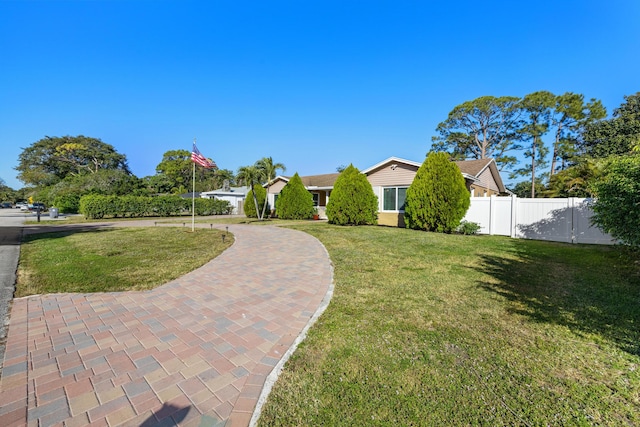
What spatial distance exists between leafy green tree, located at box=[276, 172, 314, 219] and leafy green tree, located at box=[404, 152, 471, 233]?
8.92 metres

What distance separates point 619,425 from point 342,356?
6.62ft

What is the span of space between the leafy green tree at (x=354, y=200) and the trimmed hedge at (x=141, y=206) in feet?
59.4

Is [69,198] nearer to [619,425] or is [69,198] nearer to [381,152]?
[381,152]

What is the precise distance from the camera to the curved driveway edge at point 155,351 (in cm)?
203

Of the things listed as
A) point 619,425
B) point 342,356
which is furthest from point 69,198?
point 619,425

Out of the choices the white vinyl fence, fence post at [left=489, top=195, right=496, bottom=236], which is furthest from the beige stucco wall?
fence post at [left=489, top=195, right=496, bottom=236]

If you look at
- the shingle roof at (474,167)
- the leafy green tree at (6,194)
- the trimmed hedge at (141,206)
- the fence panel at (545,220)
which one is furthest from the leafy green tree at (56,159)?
the fence panel at (545,220)

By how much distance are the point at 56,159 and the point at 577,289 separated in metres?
68.4

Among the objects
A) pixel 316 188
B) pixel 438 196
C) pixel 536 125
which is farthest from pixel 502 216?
pixel 536 125

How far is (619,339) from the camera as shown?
298 centimetres

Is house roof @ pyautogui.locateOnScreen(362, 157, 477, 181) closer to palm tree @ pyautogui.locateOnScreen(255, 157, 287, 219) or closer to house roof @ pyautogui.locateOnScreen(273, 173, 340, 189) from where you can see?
house roof @ pyautogui.locateOnScreen(273, 173, 340, 189)

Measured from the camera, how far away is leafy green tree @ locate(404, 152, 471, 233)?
1173 centimetres

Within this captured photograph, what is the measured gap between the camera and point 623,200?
5137 mm

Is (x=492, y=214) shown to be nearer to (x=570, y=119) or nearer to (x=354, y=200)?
(x=354, y=200)
